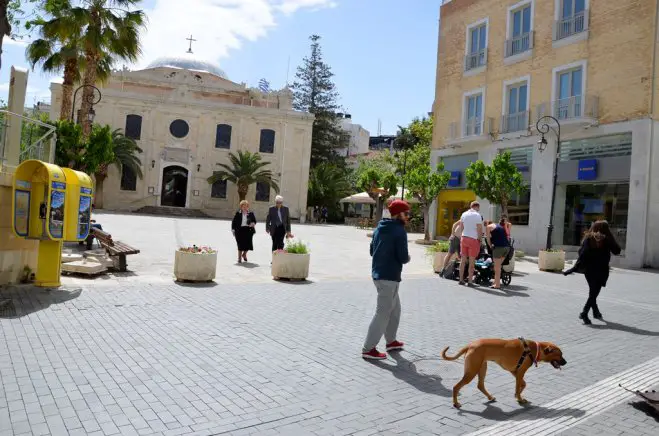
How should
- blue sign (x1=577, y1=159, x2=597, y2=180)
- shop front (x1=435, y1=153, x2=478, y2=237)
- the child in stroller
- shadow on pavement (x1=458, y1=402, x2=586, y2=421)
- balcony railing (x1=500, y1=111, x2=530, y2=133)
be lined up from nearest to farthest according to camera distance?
shadow on pavement (x1=458, y1=402, x2=586, y2=421) → the child in stroller → blue sign (x1=577, y1=159, x2=597, y2=180) → balcony railing (x1=500, y1=111, x2=530, y2=133) → shop front (x1=435, y1=153, x2=478, y2=237)

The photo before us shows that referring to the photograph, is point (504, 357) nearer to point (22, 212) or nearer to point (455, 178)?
point (22, 212)

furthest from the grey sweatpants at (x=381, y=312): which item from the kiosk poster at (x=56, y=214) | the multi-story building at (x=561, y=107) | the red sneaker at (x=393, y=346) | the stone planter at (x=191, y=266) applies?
the multi-story building at (x=561, y=107)

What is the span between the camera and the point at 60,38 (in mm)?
18062

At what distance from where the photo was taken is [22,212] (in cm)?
828

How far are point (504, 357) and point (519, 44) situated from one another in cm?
2379

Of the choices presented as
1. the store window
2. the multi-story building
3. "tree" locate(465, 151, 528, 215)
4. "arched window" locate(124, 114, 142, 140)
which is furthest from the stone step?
the store window

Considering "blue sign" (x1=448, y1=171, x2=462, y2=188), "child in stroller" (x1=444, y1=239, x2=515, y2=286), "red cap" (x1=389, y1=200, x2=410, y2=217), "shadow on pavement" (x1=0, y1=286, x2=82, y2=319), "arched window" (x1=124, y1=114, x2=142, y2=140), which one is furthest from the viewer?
"arched window" (x1=124, y1=114, x2=142, y2=140)

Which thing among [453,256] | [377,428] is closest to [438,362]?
[377,428]

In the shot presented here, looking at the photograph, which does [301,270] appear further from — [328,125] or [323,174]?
[328,125]

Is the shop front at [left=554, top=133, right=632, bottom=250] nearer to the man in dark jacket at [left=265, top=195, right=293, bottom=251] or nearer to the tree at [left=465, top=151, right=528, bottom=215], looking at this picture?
the tree at [left=465, top=151, right=528, bottom=215]

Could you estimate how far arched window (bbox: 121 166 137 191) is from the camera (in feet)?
135

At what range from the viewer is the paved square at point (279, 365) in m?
3.87

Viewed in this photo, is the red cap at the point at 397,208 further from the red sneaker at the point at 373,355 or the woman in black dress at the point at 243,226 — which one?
the woman in black dress at the point at 243,226

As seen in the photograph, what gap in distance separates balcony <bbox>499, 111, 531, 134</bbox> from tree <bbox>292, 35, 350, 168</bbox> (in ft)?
110
